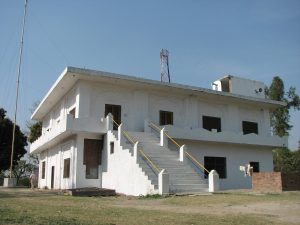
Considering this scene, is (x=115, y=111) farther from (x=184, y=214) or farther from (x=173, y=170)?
(x=184, y=214)

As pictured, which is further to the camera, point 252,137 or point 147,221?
point 252,137

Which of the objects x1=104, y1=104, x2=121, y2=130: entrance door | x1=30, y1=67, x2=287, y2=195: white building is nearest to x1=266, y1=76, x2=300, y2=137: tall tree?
x1=30, y1=67, x2=287, y2=195: white building

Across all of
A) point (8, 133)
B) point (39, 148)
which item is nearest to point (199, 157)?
point (39, 148)

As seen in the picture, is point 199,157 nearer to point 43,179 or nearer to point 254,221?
point 43,179

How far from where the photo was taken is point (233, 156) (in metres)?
27.4

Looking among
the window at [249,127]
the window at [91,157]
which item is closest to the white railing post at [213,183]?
the window at [91,157]

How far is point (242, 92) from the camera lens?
3108 cm

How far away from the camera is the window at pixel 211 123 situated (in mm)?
Answer: 27234

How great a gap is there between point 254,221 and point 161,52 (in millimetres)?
30523

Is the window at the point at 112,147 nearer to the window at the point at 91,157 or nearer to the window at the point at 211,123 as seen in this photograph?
the window at the point at 91,157

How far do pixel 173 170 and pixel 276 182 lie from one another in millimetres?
4905

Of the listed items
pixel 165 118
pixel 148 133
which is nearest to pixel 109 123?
pixel 148 133

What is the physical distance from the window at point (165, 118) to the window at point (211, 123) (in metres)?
2.96

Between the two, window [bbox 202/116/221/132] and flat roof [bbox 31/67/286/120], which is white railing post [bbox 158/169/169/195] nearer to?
flat roof [bbox 31/67/286/120]
